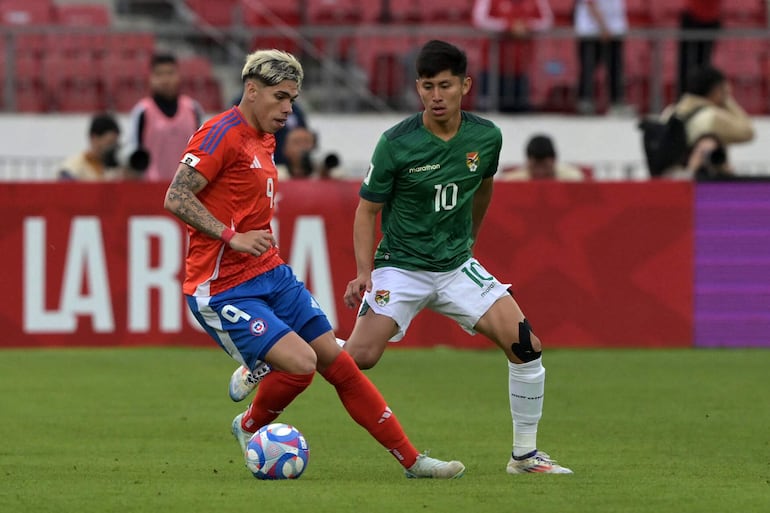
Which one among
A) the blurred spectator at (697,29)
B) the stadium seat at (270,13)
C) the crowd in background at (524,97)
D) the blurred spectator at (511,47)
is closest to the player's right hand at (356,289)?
the crowd in background at (524,97)

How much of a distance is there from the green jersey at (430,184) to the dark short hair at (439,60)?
0.44m

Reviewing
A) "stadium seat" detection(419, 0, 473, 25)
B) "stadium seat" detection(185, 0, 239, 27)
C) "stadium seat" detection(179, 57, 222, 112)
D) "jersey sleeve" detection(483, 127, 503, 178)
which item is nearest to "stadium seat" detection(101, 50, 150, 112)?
"stadium seat" detection(179, 57, 222, 112)

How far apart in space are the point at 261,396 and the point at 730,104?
9.34m

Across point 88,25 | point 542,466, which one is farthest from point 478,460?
point 88,25

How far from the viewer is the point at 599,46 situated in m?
19.4

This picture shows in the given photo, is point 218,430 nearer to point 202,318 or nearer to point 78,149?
point 202,318

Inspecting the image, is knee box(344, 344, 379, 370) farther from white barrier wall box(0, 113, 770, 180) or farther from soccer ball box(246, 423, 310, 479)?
white barrier wall box(0, 113, 770, 180)

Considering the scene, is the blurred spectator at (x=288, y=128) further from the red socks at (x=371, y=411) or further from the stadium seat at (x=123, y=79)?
the red socks at (x=371, y=411)

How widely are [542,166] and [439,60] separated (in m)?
7.26

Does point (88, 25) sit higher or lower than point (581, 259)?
higher

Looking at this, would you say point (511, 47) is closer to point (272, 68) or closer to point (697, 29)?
point (697, 29)

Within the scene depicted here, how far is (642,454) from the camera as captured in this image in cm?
873

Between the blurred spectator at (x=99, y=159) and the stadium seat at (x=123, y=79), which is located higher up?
the stadium seat at (x=123, y=79)

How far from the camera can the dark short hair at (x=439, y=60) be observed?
8062 mm
